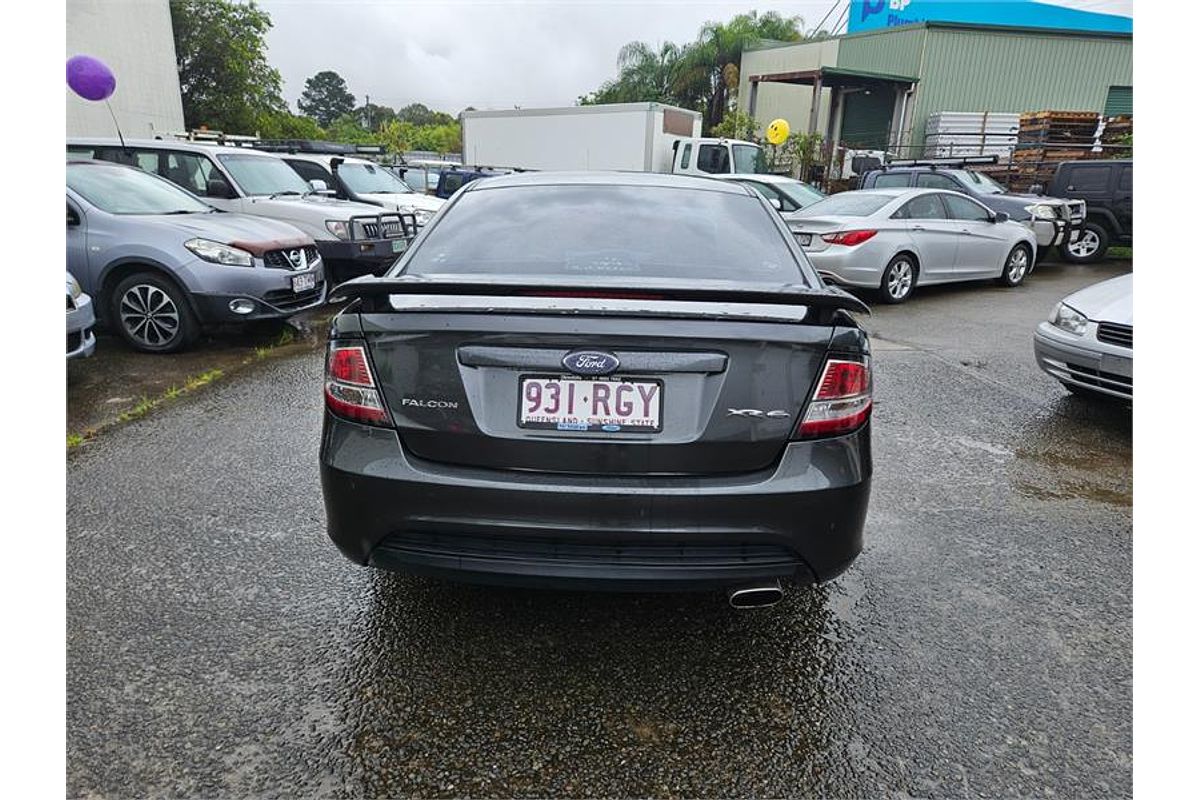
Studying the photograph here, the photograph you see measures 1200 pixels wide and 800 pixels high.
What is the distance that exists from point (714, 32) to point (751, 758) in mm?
39258

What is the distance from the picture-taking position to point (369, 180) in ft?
39.2

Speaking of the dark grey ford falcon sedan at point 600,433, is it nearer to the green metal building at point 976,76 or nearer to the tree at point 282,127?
the green metal building at point 976,76

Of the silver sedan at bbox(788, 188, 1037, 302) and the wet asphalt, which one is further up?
the silver sedan at bbox(788, 188, 1037, 302)

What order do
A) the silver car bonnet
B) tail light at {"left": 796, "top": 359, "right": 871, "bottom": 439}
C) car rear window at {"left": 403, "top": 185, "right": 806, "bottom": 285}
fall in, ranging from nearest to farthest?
tail light at {"left": 796, "top": 359, "right": 871, "bottom": 439}
car rear window at {"left": 403, "top": 185, "right": 806, "bottom": 285}
the silver car bonnet

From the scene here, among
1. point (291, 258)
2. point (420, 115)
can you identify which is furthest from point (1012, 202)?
point (420, 115)

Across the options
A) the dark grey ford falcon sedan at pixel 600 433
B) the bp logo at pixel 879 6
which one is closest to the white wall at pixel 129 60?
the dark grey ford falcon sedan at pixel 600 433

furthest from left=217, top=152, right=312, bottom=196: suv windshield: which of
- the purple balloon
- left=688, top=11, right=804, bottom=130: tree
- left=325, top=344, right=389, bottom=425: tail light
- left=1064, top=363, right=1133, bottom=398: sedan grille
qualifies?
left=688, top=11, right=804, bottom=130: tree

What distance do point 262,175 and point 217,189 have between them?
3.20 ft

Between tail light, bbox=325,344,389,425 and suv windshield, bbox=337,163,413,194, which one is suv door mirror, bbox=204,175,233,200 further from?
tail light, bbox=325,344,389,425

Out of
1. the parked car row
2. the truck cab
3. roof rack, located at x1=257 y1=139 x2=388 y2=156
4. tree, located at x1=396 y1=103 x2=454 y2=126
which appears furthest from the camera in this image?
tree, located at x1=396 y1=103 x2=454 y2=126

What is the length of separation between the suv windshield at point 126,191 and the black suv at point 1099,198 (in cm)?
1399

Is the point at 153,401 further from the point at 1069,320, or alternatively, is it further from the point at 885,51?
the point at 885,51

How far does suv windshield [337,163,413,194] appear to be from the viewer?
11570 mm

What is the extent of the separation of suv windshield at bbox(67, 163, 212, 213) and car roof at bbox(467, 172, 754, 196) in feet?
15.4
